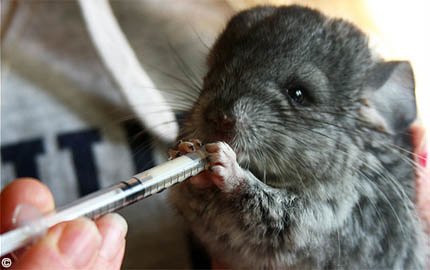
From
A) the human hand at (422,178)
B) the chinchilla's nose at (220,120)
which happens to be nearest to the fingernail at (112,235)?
the chinchilla's nose at (220,120)

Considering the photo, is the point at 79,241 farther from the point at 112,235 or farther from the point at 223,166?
the point at 223,166

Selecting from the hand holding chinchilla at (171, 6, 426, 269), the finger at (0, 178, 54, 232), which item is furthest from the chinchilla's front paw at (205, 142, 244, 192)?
the finger at (0, 178, 54, 232)

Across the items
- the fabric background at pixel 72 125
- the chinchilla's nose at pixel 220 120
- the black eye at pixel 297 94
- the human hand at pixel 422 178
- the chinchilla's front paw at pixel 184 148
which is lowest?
the fabric background at pixel 72 125

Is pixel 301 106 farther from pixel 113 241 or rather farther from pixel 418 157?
pixel 113 241

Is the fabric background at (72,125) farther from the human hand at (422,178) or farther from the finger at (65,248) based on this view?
the finger at (65,248)

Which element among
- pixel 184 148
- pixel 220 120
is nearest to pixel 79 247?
pixel 184 148
